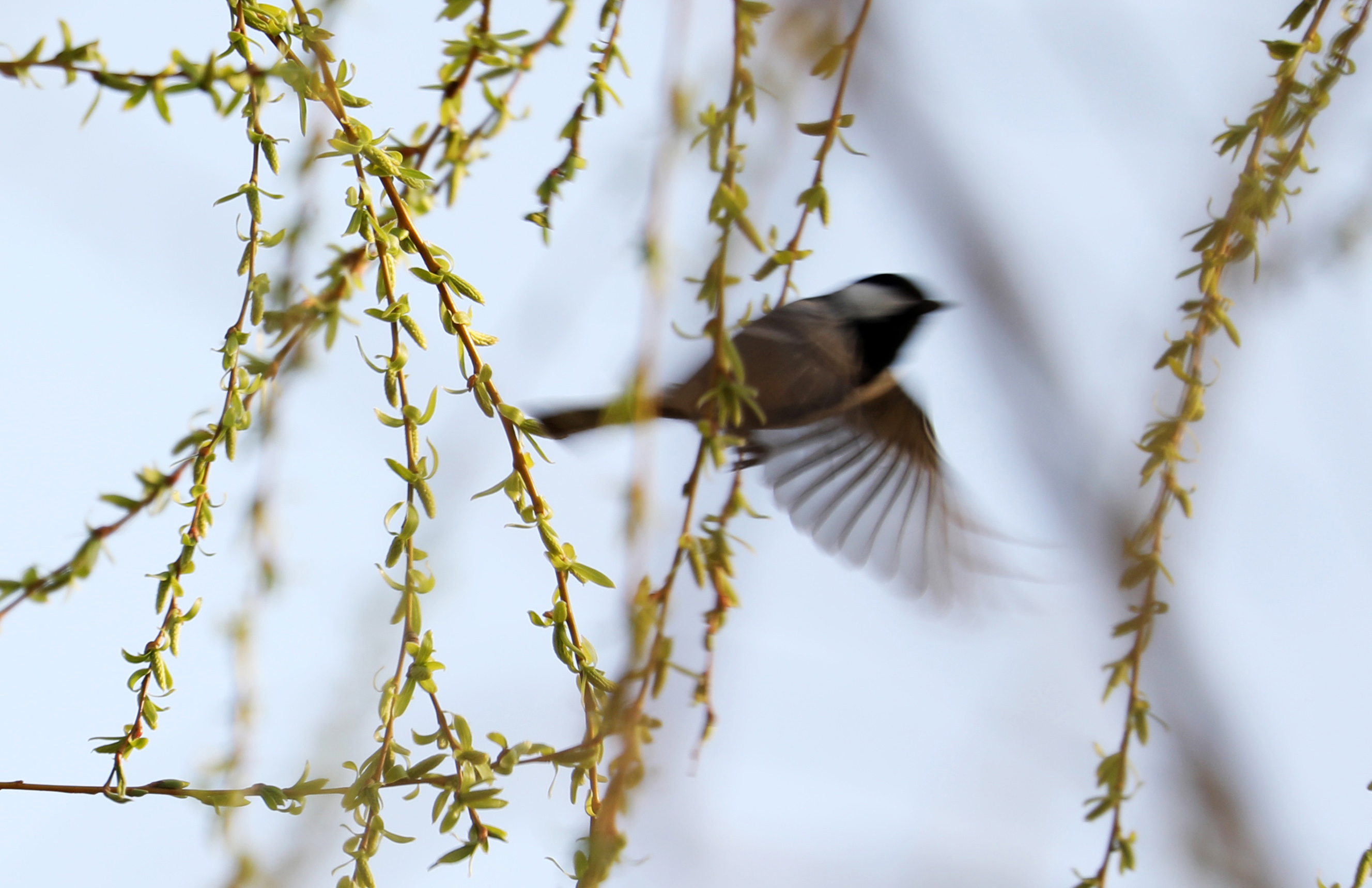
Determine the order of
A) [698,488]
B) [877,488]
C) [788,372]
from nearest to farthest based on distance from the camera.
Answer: [698,488], [788,372], [877,488]

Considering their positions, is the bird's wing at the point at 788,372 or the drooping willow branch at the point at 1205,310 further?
the bird's wing at the point at 788,372

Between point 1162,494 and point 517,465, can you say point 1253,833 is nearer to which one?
point 1162,494

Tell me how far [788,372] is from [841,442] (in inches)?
12.2

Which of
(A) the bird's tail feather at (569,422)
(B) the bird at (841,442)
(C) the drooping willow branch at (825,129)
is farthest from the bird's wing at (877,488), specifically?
(C) the drooping willow branch at (825,129)

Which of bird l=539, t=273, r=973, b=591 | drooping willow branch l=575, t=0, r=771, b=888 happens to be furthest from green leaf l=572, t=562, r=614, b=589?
bird l=539, t=273, r=973, b=591

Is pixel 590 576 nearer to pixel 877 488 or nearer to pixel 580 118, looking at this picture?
pixel 580 118

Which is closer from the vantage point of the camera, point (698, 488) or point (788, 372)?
point (698, 488)

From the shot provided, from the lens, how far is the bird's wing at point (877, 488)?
1.85 metres

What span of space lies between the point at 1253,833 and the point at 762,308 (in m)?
1.04

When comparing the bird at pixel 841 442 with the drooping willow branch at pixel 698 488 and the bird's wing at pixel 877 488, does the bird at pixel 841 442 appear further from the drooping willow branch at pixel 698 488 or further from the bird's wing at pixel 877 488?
the drooping willow branch at pixel 698 488

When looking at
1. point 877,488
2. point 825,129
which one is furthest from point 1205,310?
point 877,488

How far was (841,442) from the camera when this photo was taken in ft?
6.54

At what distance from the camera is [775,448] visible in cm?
177

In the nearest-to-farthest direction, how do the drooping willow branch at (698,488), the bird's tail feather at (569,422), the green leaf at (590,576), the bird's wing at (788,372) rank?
the drooping willow branch at (698,488)
the green leaf at (590,576)
the bird's wing at (788,372)
the bird's tail feather at (569,422)
